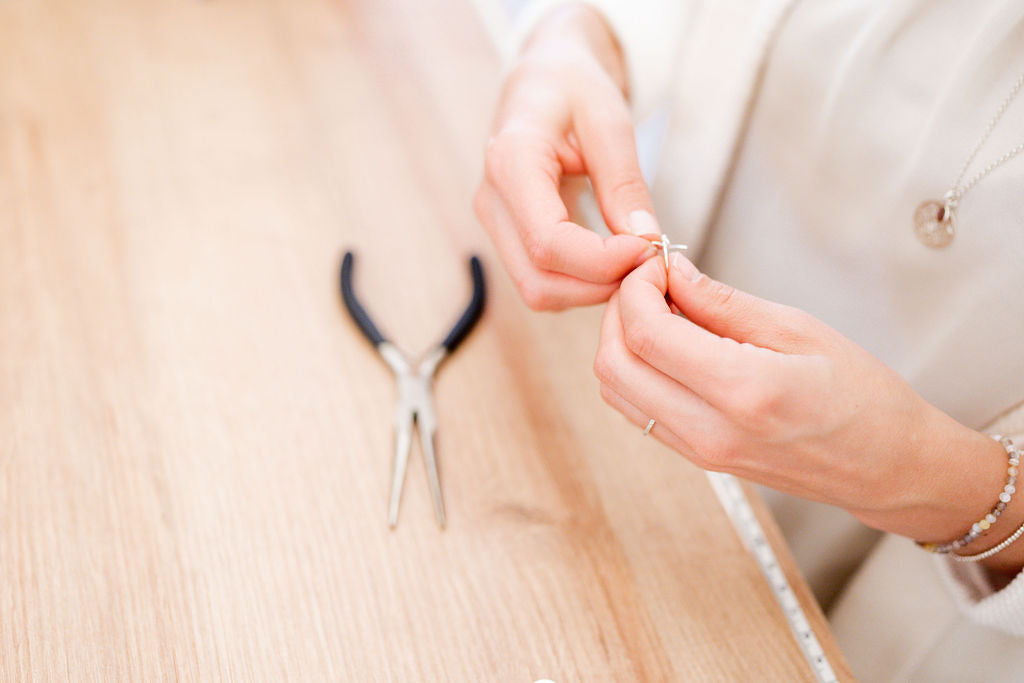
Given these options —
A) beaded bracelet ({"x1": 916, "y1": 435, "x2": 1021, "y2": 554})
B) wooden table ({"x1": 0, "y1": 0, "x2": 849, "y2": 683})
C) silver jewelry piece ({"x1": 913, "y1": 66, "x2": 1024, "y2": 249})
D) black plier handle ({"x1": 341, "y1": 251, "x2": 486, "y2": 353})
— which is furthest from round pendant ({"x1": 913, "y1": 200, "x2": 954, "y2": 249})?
black plier handle ({"x1": 341, "y1": 251, "x2": 486, "y2": 353})

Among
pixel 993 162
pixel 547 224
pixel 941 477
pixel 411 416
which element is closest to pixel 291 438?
pixel 411 416

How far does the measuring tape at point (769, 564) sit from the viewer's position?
1.67ft

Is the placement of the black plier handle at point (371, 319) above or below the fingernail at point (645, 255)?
below

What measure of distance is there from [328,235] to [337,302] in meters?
0.09

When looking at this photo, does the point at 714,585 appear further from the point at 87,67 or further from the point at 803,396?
the point at 87,67

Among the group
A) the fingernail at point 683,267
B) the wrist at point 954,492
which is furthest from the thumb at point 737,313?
the wrist at point 954,492

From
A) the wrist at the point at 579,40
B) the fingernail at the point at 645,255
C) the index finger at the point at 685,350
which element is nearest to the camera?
the index finger at the point at 685,350

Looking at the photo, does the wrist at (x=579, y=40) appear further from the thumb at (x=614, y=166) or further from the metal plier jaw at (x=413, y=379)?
the metal plier jaw at (x=413, y=379)

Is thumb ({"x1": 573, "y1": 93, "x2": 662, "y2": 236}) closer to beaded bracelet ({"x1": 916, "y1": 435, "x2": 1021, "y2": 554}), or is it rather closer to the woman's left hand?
the woman's left hand

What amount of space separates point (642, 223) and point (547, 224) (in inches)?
3.2

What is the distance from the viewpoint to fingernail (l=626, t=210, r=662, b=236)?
1.85 feet

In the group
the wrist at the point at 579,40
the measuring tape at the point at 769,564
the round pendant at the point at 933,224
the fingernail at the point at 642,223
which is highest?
the round pendant at the point at 933,224

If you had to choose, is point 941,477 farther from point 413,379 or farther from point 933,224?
point 413,379

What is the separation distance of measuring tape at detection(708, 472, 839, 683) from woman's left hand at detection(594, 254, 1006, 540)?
8 centimetres
